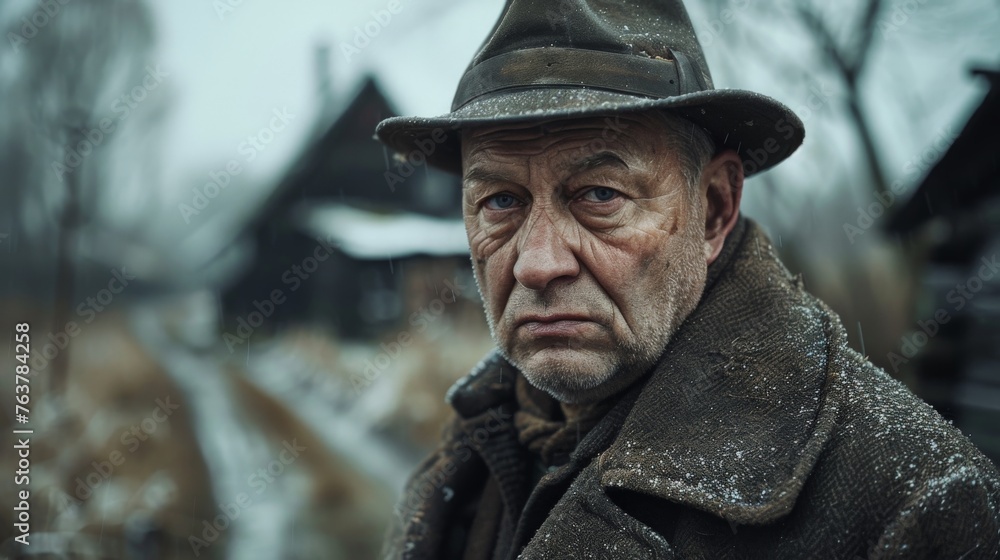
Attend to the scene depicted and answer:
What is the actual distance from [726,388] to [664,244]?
1.47 feet

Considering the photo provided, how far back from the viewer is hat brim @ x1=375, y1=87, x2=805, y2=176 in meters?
1.84

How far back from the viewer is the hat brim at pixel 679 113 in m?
1.84

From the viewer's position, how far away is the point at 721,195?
7.18 feet

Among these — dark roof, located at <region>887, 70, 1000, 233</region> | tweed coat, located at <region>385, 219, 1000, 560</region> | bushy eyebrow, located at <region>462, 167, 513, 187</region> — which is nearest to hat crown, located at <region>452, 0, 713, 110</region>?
bushy eyebrow, located at <region>462, 167, 513, 187</region>

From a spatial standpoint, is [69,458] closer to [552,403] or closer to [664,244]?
[552,403]

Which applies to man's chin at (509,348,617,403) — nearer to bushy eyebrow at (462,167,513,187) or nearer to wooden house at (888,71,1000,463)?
bushy eyebrow at (462,167,513,187)

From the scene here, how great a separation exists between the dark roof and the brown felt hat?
124 inches

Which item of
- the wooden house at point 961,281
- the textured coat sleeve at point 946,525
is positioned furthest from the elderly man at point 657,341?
the wooden house at point 961,281

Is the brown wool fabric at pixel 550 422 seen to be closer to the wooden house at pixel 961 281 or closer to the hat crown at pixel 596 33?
the hat crown at pixel 596 33

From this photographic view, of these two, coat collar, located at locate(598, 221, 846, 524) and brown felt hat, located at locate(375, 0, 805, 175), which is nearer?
coat collar, located at locate(598, 221, 846, 524)

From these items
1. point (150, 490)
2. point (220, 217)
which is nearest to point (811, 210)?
point (150, 490)

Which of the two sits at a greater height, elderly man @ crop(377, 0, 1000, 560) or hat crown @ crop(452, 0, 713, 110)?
hat crown @ crop(452, 0, 713, 110)

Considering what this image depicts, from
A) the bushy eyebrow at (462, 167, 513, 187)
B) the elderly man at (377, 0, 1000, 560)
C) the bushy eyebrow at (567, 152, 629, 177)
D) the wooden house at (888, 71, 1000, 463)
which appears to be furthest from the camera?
the wooden house at (888, 71, 1000, 463)

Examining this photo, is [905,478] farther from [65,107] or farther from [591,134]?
→ [65,107]
